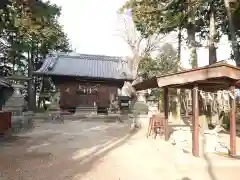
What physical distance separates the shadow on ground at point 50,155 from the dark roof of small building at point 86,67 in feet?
42.6

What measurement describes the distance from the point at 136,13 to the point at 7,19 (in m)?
7.79

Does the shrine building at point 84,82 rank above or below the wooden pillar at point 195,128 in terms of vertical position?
above

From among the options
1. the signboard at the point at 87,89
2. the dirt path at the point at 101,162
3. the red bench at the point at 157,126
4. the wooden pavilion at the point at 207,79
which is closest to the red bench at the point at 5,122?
the dirt path at the point at 101,162

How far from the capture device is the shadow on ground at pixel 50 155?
20.2ft

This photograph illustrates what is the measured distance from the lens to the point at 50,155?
26.3 feet

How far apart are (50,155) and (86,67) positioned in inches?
737

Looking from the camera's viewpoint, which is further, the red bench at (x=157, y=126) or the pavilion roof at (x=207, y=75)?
the red bench at (x=157, y=126)

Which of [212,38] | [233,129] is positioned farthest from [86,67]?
[233,129]

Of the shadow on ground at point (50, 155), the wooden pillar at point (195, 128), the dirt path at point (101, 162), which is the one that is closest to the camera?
the dirt path at point (101, 162)

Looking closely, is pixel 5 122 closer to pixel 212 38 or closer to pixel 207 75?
pixel 207 75

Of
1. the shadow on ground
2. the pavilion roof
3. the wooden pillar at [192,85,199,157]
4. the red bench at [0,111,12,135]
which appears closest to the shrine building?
the red bench at [0,111,12,135]

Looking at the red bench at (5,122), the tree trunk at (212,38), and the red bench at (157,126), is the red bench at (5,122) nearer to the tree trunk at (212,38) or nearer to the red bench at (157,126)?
the red bench at (157,126)

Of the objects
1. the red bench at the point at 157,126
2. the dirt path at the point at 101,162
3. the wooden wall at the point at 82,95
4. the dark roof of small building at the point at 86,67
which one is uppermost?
the dark roof of small building at the point at 86,67

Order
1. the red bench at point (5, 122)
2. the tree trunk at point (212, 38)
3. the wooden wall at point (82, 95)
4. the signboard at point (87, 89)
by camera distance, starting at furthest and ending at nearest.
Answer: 1. the signboard at point (87, 89)
2. the wooden wall at point (82, 95)
3. the tree trunk at point (212, 38)
4. the red bench at point (5, 122)
